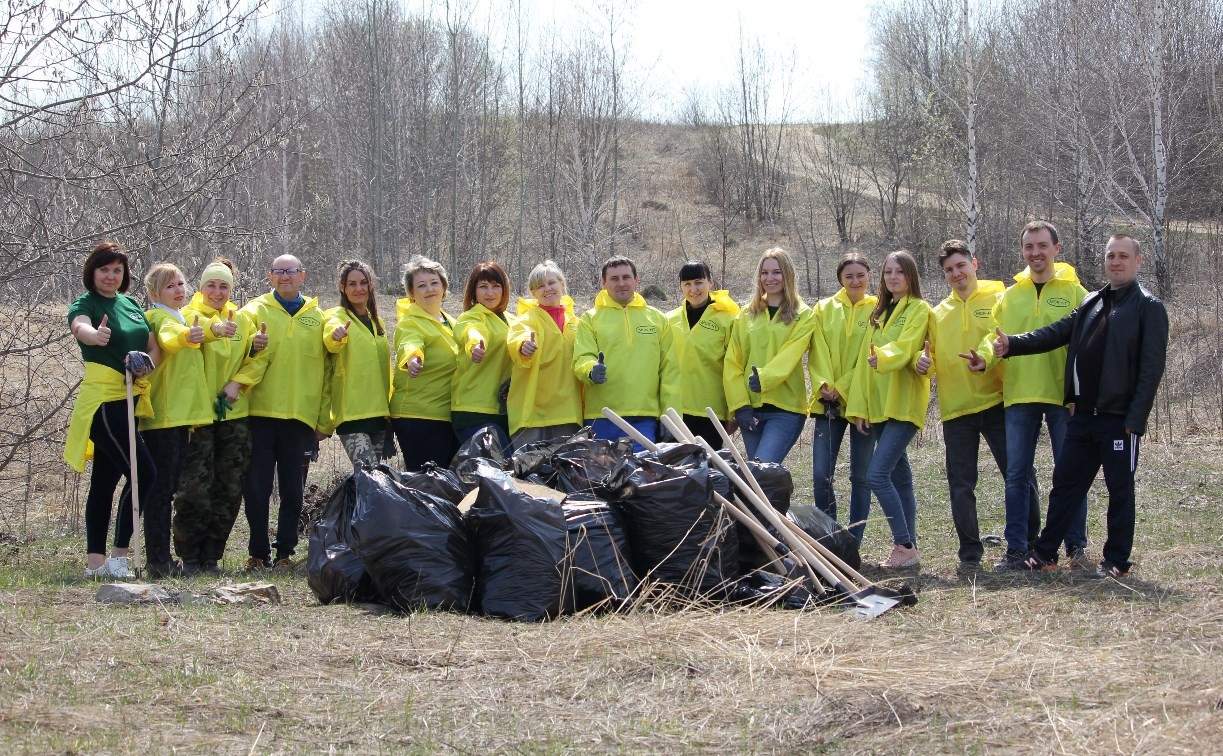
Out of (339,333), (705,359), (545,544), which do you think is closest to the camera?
(545,544)

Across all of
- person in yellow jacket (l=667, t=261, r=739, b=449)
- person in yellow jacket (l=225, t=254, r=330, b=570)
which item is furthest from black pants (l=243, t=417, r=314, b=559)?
person in yellow jacket (l=667, t=261, r=739, b=449)

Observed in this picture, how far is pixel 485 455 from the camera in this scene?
610cm

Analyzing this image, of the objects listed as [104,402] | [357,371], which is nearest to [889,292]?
[357,371]

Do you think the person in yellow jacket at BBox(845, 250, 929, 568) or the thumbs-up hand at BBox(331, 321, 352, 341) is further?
the thumbs-up hand at BBox(331, 321, 352, 341)

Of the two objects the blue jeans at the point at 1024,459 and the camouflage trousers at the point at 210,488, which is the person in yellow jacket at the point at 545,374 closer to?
the camouflage trousers at the point at 210,488

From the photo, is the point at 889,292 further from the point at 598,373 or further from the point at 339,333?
the point at 339,333

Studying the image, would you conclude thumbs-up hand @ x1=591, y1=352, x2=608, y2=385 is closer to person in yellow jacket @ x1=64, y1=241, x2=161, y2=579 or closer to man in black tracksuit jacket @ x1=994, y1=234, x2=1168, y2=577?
man in black tracksuit jacket @ x1=994, y1=234, x2=1168, y2=577

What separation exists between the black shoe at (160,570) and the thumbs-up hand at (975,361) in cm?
462

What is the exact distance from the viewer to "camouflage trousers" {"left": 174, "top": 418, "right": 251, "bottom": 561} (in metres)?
6.60

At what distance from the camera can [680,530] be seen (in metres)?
5.06

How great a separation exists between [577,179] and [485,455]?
2642cm

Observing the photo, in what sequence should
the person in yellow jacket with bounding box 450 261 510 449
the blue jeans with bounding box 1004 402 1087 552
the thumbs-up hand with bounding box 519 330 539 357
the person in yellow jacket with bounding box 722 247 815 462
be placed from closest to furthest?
1. the blue jeans with bounding box 1004 402 1087 552
2. the thumbs-up hand with bounding box 519 330 539 357
3. the person in yellow jacket with bounding box 722 247 815 462
4. the person in yellow jacket with bounding box 450 261 510 449

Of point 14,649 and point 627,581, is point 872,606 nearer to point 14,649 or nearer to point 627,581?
point 627,581

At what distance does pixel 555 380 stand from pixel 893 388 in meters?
2.05
